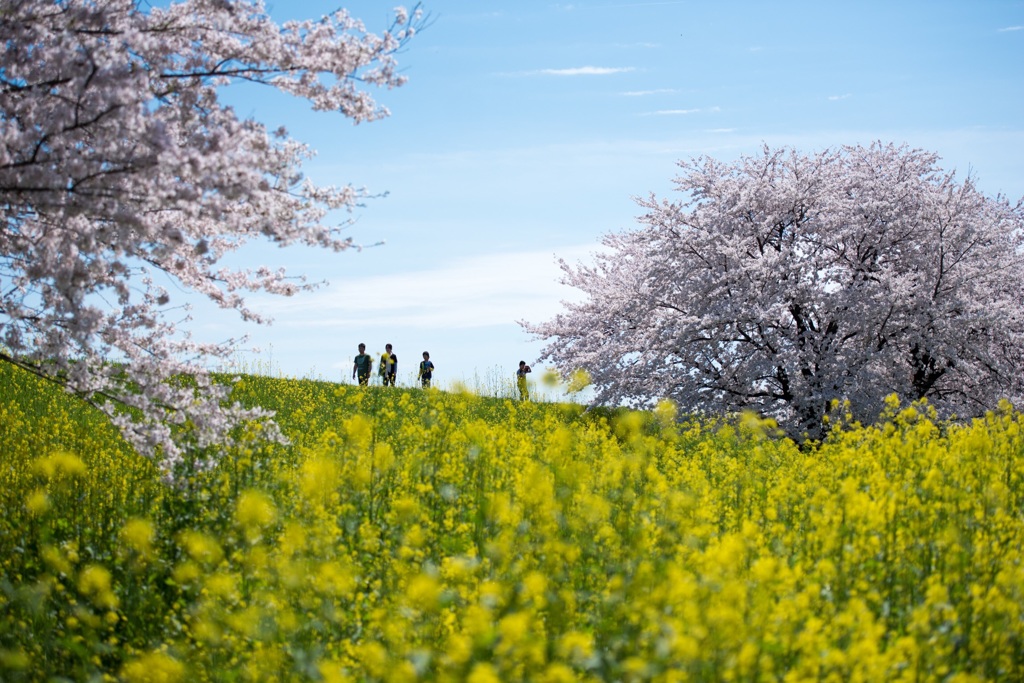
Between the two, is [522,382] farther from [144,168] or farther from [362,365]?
[144,168]

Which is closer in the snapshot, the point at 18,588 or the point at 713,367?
the point at 18,588

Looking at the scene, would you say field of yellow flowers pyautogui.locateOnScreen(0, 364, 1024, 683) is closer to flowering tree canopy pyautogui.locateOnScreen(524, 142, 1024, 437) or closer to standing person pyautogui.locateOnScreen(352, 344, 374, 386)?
flowering tree canopy pyautogui.locateOnScreen(524, 142, 1024, 437)

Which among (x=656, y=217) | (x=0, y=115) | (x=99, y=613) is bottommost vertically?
(x=99, y=613)

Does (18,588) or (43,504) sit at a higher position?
(43,504)

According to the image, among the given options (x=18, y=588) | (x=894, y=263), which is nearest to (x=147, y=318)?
(x=18, y=588)

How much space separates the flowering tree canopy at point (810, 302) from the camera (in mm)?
15953

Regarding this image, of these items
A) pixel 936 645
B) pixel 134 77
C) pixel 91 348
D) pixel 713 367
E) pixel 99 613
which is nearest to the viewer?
pixel 936 645

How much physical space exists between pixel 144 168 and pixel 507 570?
3369 millimetres

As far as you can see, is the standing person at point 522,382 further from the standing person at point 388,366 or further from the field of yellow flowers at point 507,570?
the field of yellow flowers at point 507,570

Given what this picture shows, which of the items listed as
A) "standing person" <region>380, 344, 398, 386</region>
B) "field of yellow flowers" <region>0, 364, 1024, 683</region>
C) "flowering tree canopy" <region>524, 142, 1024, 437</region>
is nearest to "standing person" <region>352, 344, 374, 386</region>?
"standing person" <region>380, 344, 398, 386</region>

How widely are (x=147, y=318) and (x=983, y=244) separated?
1704cm

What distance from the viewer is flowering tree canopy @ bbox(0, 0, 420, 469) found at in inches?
220

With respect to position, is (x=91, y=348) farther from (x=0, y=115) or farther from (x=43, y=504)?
(x=0, y=115)

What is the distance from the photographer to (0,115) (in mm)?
6168
